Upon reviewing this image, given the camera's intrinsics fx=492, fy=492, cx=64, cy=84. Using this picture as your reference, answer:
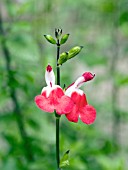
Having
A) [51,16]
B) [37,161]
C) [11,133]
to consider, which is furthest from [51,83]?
[51,16]

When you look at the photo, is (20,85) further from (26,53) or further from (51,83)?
(51,83)

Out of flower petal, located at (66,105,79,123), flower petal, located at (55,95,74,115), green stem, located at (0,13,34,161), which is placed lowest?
green stem, located at (0,13,34,161)

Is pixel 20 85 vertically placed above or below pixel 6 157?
above

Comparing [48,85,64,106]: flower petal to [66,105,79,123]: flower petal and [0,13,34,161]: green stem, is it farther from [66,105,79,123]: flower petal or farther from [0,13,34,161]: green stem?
[0,13,34,161]: green stem

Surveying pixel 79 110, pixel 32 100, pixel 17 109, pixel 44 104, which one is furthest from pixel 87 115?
pixel 32 100

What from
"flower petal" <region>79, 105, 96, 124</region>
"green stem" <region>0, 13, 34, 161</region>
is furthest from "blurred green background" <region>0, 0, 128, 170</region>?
"flower petal" <region>79, 105, 96, 124</region>

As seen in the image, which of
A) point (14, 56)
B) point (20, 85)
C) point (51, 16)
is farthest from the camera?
point (51, 16)

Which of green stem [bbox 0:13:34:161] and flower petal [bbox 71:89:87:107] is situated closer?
flower petal [bbox 71:89:87:107]
